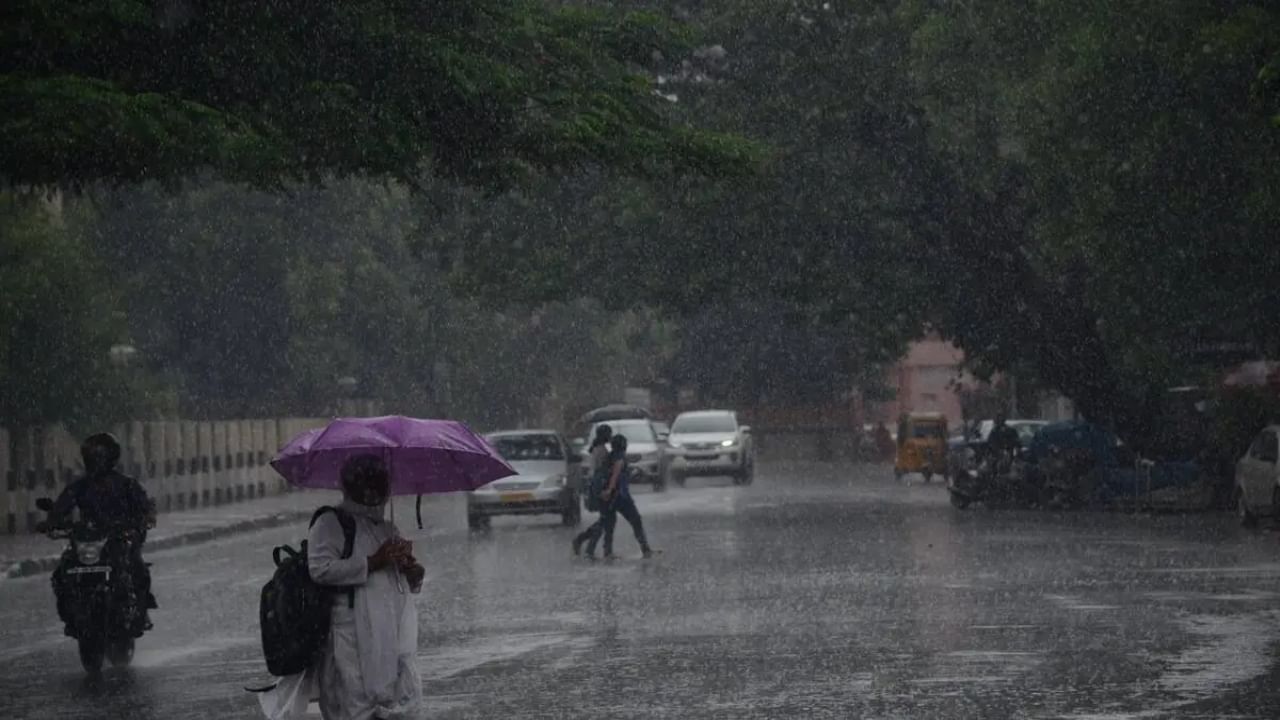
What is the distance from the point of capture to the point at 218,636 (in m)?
18.8

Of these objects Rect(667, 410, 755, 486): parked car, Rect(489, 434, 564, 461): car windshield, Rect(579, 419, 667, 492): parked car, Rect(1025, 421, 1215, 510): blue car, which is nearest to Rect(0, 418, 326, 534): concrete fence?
Rect(489, 434, 564, 461): car windshield

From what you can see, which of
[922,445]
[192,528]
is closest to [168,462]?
[192,528]

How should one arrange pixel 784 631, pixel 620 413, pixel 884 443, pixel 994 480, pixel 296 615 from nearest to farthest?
pixel 296 615 → pixel 784 631 → pixel 994 480 → pixel 620 413 → pixel 884 443

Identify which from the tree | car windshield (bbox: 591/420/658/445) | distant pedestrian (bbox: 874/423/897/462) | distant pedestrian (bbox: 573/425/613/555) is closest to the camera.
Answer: the tree

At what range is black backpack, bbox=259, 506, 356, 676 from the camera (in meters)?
9.23

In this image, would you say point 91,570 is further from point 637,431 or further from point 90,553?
point 637,431

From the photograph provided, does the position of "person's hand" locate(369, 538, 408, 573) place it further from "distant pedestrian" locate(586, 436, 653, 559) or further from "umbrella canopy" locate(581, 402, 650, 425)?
"umbrella canopy" locate(581, 402, 650, 425)

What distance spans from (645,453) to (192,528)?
1846 centimetres

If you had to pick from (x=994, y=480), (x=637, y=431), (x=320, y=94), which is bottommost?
(x=994, y=480)

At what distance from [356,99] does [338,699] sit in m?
11.8

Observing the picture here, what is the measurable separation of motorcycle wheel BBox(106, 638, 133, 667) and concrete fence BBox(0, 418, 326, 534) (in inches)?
760

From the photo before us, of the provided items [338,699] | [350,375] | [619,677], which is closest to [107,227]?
[350,375]

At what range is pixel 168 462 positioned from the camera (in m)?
45.7

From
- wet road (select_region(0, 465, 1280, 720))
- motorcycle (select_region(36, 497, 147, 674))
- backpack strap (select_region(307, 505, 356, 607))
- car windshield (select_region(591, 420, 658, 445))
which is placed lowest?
wet road (select_region(0, 465, 1280, 720))
